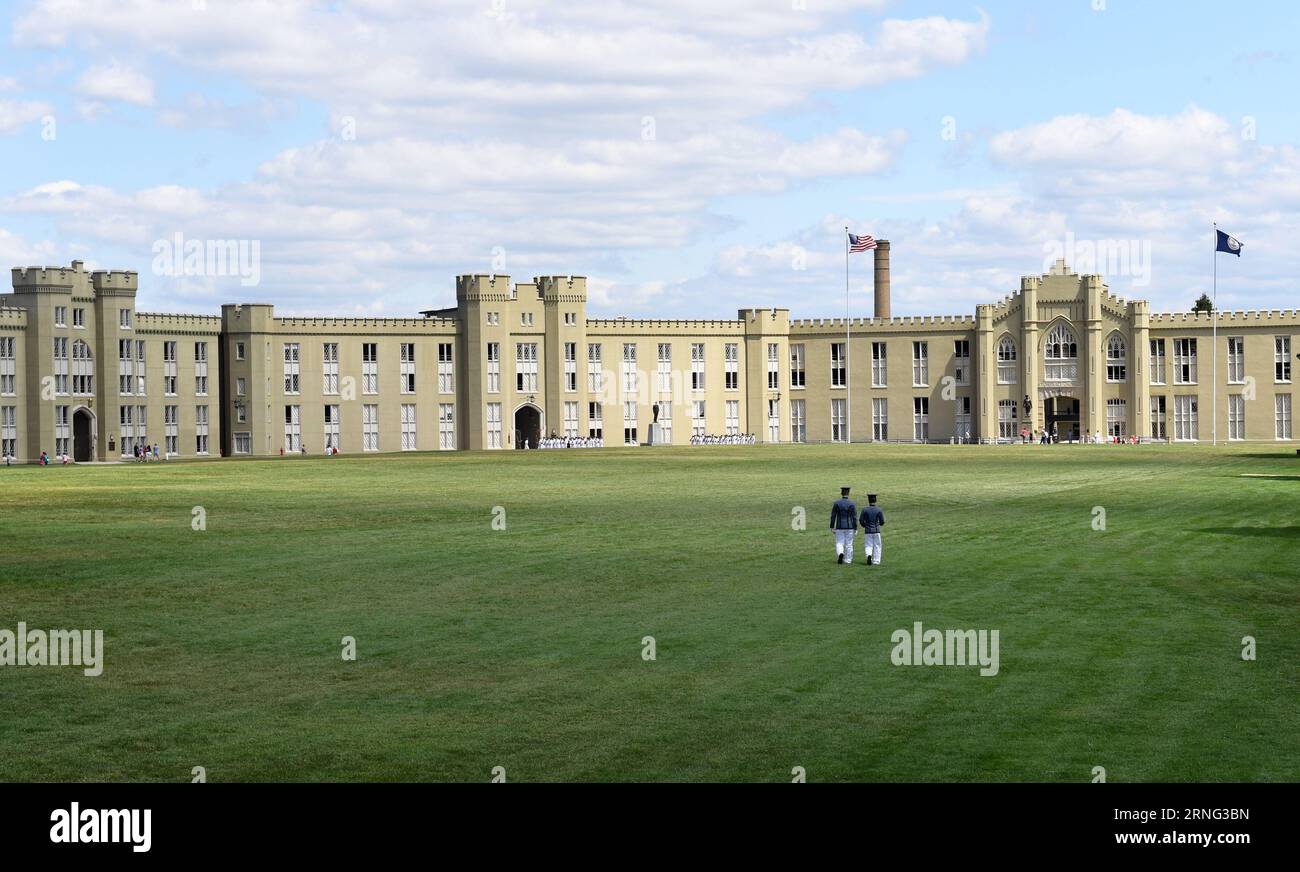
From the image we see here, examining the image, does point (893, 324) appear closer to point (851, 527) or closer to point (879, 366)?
point (879, 366)

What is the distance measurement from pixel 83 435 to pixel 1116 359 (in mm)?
83551

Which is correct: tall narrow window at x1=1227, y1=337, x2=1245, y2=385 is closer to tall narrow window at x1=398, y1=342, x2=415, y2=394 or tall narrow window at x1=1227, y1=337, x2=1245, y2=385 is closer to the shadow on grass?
tall narrow window at x1=398, y1=342, x2=415, y2=394

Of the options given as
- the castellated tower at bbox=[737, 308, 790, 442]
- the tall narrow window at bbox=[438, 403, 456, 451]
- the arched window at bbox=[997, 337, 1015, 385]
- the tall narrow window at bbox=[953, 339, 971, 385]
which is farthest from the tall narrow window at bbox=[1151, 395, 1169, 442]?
the tall narrow window at bbox=[438, 403, 456, 451]

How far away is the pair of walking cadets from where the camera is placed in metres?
37.2

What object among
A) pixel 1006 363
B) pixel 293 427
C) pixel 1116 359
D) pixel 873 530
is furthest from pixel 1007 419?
pixel 873 530

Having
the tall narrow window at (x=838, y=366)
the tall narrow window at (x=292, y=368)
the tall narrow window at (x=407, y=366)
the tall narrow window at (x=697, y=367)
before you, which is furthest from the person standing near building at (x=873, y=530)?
the tall narrow window at (x=838, y=366)

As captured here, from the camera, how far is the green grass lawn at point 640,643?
1895 cm

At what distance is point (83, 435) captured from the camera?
124m

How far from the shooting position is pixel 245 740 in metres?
19.7

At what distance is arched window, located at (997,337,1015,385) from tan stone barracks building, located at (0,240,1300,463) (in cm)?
19
